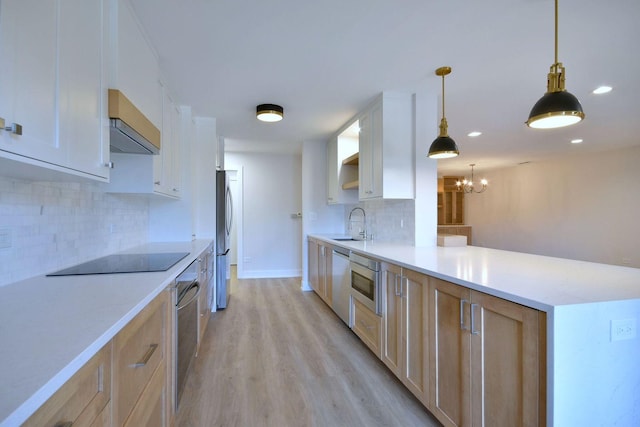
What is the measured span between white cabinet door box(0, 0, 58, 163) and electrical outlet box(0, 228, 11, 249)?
56 cm

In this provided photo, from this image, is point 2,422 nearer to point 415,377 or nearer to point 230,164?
point 415,377

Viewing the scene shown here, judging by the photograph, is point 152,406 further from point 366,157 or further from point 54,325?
point 366,157

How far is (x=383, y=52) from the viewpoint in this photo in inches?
86.9

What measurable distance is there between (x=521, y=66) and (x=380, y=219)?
204 cm

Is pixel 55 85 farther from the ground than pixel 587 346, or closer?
farther from the ground

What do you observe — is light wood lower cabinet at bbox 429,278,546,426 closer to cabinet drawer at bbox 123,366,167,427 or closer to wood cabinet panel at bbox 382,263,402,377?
wood cabinet panel at bbox 382,263,402,377

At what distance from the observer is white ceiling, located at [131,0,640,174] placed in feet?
5.77

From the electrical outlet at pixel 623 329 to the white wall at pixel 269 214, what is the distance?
16.6ft

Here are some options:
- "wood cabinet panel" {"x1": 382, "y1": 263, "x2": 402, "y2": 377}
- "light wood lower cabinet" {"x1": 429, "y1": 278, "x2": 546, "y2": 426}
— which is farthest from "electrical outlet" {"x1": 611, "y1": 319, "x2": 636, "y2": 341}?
"wood cabinet panel" {"x1": 382, "y1": 263, "x2": 402, "y2": 377}

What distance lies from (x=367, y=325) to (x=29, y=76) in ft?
8.49

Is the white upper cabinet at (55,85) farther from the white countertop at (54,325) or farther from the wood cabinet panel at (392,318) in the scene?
the wood cabinet panel at (392,318)

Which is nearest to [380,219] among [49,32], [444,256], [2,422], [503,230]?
[444,256]

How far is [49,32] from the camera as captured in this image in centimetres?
102

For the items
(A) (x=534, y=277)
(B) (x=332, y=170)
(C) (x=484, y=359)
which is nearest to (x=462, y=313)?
(C) (x=484, y=359)
